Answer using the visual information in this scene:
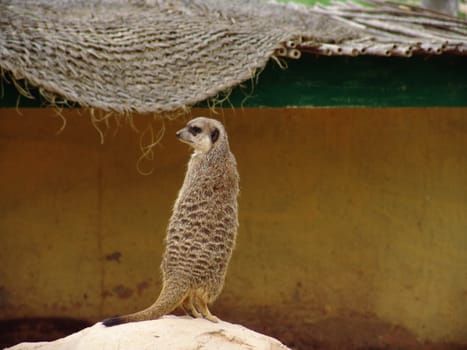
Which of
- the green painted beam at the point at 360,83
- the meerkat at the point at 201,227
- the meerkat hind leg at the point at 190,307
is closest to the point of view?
the meerkat at the point at 201,227

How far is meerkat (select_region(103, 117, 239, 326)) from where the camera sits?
14.5 feet

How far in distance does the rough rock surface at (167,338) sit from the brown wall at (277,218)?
8.71 ft

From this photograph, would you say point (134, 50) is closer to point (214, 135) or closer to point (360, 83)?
point (214, 135)

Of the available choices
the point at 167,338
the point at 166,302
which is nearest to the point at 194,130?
the point at 166,302

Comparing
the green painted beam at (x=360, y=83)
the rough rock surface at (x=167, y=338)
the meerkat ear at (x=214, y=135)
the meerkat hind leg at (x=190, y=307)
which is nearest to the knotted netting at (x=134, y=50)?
the green painted beam at (x=360, y=83)

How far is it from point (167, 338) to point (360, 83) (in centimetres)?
236

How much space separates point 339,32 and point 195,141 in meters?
1.88

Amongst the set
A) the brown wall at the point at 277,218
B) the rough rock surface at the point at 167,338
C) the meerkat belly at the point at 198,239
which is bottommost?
the brown wall at the point at 277,218

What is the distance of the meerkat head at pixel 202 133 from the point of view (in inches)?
177

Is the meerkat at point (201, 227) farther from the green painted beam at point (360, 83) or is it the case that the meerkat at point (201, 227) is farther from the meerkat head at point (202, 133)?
the green painted beam at point (360, 83)

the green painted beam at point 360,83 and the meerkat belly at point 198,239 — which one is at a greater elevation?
the green painted beam at point 360,83

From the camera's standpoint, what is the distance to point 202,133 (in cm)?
→ 454

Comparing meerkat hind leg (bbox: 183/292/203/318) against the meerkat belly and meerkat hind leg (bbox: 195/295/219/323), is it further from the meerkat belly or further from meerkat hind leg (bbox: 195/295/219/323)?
the meerkat belly

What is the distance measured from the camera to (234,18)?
6203mm
